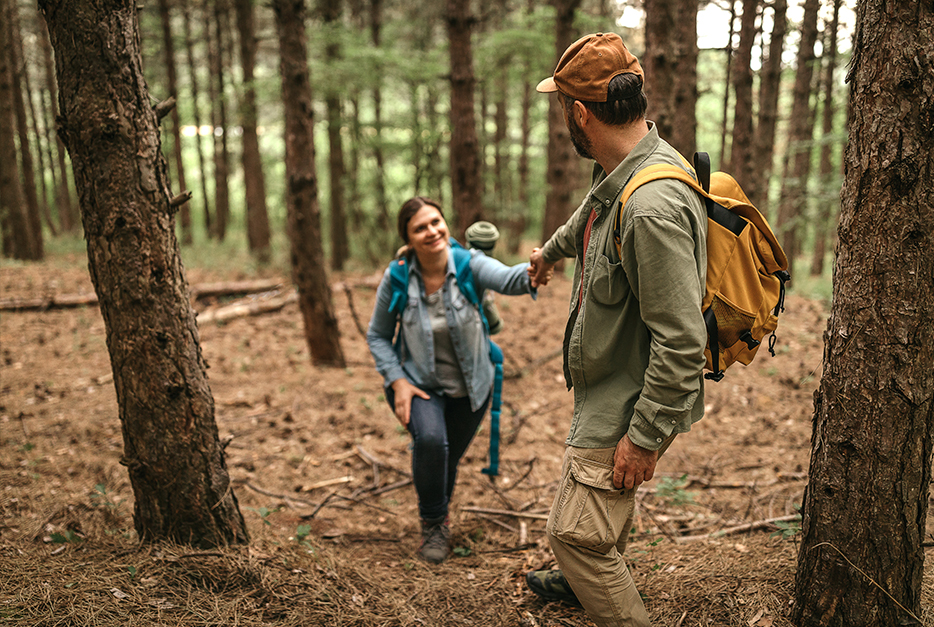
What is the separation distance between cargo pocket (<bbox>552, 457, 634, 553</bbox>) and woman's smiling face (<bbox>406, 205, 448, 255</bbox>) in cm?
182

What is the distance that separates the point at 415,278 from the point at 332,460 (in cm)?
251

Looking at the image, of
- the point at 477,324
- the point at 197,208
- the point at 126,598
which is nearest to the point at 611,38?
the point at 477,324

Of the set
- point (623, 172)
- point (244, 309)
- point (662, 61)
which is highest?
point (662, 61)

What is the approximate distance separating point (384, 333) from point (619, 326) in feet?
6.51

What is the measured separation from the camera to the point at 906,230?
2.11m

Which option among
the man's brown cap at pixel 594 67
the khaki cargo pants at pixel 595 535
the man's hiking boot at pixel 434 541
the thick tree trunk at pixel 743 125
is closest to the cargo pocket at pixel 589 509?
the khaki cargo pants at pixel 595 535

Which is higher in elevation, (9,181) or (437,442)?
(9,181)

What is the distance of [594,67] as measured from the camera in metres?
2.23

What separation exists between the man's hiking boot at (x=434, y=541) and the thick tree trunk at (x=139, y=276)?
3.93 ft

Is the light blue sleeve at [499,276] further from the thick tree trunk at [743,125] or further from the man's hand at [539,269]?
the thick tree trunk at [743,125]

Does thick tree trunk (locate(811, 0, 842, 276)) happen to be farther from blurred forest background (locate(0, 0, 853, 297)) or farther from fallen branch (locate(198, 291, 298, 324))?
fallen branch (locate(198, 291, 298, 324))

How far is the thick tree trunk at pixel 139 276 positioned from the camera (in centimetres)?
278

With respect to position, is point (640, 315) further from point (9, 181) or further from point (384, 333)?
point (9, 181)

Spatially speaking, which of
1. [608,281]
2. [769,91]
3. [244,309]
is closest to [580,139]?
[608,281]
